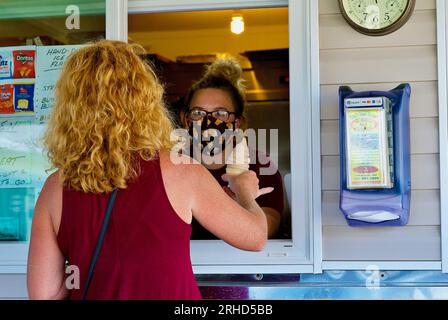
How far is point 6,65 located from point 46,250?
1.67 m

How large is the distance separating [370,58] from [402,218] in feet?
2.30

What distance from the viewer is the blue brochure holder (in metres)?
2.72

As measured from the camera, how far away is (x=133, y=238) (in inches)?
72.0

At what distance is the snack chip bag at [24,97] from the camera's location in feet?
10.7

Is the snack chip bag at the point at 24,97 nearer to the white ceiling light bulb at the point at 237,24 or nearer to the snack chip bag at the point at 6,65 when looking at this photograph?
the snack chip bag at the point at 6,65

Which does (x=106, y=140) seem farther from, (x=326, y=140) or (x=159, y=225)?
(x=326, y=140)

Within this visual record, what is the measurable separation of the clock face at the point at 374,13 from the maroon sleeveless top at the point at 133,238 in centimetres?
143

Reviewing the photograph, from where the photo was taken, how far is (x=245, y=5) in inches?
123

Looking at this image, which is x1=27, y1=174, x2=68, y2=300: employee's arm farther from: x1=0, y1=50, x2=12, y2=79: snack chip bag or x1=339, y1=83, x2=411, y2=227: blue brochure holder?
x1=0, y1=50, x2=12, y2=79: snack chip bag

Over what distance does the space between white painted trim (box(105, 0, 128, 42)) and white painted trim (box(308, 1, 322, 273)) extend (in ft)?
2.82

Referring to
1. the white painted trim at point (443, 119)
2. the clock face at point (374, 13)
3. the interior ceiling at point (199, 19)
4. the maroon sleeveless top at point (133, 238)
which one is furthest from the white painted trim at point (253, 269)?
the interior ceiling at point (199, 19)

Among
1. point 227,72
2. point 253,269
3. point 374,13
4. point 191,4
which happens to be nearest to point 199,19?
point 227,72

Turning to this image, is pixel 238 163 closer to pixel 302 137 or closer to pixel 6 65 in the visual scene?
pixel 302 137
